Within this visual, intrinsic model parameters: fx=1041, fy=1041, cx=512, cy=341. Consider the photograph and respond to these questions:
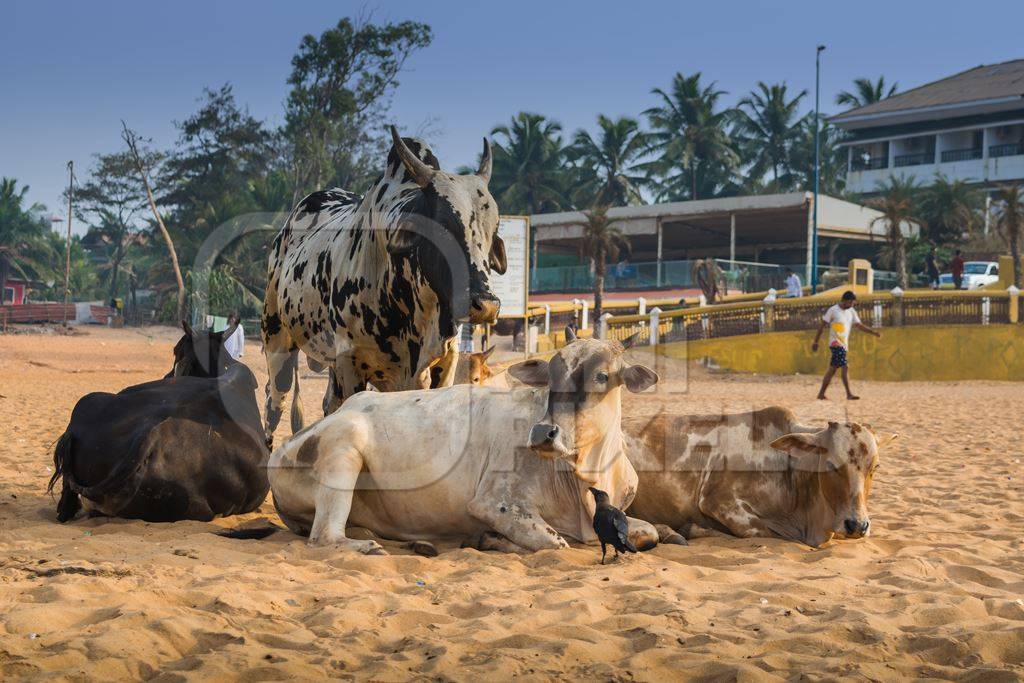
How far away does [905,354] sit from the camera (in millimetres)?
22438

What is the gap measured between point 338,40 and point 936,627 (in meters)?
39.3

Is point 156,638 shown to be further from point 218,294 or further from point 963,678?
point 218,294

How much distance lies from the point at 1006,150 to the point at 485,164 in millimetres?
48011

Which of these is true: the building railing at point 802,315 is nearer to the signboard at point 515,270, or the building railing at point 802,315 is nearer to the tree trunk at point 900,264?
the signboard at point 515,270

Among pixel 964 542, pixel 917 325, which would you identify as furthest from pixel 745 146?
pixel 964 542

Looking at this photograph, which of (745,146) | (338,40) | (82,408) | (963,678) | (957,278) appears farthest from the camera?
(745,146)

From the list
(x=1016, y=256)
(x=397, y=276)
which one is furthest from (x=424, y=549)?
(x=1016, y=256)

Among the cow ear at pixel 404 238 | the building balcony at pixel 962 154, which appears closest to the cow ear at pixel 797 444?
the cow ear at pixel 404 238

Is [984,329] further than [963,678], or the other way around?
[984,329]

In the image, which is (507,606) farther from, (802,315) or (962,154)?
(962,154)

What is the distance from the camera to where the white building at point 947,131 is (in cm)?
4700

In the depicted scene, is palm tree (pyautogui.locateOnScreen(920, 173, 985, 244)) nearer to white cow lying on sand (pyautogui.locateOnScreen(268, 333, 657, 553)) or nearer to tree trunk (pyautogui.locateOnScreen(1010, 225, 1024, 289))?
tree trunk (pyautogui.locateOnScreen(1010, 225, 1024, 289))

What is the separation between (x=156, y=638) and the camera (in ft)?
11.9

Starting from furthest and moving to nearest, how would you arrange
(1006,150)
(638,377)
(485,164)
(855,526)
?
1. (1006,150)
2. (485,164)
3. (855,526)
4. (638,377)
